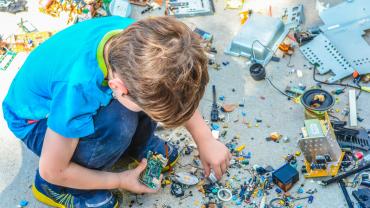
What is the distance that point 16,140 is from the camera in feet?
8.80

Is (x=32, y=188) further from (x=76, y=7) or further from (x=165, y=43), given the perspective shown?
(x=76, y=7)

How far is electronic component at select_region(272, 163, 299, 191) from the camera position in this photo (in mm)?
2281

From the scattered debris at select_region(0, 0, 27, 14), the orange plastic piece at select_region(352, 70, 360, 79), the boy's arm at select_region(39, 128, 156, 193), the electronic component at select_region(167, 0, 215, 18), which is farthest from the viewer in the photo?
the scattered debris at select_region(0, 0, 27, 14)

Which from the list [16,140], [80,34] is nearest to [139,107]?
[80,34]

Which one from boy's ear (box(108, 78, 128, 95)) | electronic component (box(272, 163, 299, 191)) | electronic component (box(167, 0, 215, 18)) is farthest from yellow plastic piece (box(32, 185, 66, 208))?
electronic component (box(167, 0, 215, 18))

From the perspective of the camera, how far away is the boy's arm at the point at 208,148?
88.4 inches

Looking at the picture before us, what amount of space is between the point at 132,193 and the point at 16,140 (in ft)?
2.47

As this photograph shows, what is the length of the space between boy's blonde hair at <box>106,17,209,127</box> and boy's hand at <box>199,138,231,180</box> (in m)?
0.56

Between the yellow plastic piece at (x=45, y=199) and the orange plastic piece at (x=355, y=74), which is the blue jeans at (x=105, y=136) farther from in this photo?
the orange plastic piece at (x=355, y=74)

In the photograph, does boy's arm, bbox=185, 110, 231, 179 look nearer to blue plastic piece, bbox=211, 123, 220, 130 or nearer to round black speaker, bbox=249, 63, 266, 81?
blue plastic piece, bbox=211, 123, 220, 130

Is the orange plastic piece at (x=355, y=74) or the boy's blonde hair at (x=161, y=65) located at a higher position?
the boy's blonde hair at (x=161, y=65)

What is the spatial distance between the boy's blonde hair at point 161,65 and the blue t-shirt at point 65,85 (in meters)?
0.16

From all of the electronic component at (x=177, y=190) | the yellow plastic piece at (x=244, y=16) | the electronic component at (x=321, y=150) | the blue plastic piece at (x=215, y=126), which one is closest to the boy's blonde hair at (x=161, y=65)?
the electronic component at (x=177, y=190)

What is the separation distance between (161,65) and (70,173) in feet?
2.22
